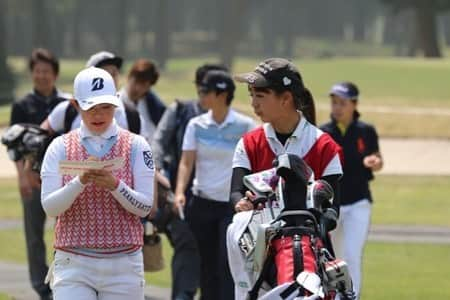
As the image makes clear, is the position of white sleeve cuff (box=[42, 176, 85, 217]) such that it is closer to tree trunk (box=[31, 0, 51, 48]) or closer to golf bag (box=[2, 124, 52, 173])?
golf bag (box=[2, 124, 52, 173])

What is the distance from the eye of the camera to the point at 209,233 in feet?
35.9

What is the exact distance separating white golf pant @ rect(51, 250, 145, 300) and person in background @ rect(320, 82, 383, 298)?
418 centimetres

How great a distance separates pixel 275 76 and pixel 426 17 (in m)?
71.0

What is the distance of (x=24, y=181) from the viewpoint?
448 inches

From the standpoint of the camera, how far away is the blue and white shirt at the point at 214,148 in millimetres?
10906

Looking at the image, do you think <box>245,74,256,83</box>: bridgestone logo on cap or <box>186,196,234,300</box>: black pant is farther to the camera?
<box>186,196,234,300</box>: black pant

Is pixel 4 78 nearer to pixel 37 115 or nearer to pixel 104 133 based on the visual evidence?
pixel 37 115

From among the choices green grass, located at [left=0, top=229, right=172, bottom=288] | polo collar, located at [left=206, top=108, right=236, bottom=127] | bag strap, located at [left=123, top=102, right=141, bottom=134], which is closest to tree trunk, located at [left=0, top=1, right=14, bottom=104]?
green grass, located at [left=0, top=229, right=172, bottom=288]

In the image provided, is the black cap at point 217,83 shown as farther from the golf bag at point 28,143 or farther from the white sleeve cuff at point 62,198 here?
the white sleeve cuff at point 62,198

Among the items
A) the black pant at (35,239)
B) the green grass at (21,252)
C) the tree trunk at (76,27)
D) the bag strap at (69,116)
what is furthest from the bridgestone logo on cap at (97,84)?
the tree trunk at (76,27)

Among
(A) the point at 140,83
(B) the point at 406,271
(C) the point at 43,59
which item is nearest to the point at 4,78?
(B) the point at 406,271

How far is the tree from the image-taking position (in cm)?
7138

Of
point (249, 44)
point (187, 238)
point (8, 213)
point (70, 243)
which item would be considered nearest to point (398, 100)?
point (8, 213)

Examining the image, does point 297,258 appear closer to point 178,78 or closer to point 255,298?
point 255,298
